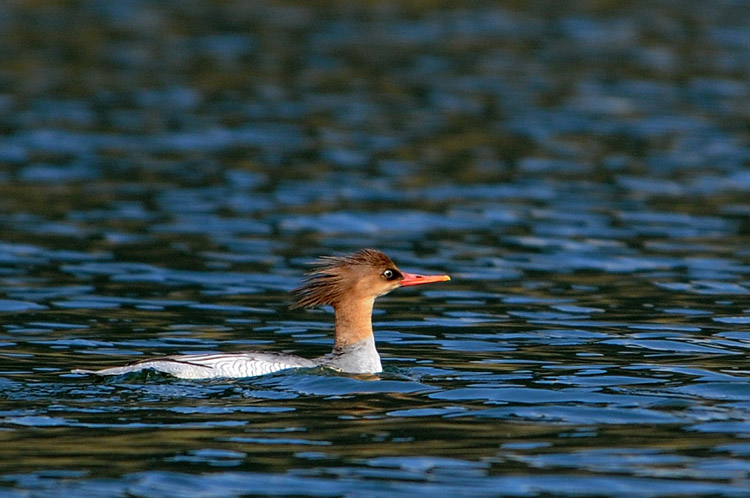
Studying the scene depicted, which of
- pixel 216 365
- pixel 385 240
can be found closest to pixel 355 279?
pixel 216 365

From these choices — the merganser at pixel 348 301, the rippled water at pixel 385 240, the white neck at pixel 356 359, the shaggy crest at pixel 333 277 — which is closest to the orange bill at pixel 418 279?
the merganser at pixel 348 301

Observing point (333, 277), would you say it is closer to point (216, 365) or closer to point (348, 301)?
point (348, 301)

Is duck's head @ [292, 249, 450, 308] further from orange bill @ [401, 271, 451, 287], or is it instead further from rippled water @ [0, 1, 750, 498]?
rippled water @ [0, 1, 750, 498]

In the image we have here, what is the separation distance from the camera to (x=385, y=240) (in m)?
16.6

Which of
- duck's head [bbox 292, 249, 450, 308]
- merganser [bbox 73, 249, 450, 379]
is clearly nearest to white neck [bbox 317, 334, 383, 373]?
merganser [bbox 73, 249, 450, 379]

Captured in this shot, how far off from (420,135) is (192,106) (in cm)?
451

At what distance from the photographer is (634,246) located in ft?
53.5

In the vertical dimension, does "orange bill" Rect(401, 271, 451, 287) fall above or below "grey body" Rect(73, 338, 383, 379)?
above

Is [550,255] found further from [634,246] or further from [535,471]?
[535,471]

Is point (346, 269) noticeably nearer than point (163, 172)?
Yes

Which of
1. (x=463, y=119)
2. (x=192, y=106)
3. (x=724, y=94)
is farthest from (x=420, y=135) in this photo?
(x=724, y=94)

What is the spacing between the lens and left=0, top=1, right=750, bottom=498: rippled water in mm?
8492

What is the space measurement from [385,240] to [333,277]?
5.64 meters

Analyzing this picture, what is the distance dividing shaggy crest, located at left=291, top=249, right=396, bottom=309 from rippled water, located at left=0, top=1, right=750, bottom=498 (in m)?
0.82
